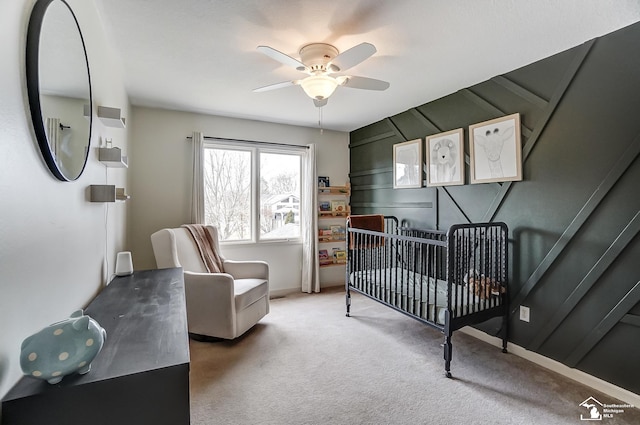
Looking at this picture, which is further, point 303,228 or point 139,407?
point 303,228

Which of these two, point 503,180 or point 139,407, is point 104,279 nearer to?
point 139,407

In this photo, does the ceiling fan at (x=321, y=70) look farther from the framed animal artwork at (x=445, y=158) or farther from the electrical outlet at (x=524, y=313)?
the electrical outlet at (x=524, y=313)

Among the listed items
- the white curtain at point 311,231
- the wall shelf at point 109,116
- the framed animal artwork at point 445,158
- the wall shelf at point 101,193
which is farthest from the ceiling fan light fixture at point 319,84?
the white curtain at point 311,231

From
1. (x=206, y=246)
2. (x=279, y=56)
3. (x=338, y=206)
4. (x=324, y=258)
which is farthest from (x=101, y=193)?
(x=338, y=206)

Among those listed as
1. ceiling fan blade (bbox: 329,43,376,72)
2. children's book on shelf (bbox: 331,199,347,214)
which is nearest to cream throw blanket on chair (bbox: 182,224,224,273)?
children's book on shelf (bbox: 331,199,347,214)

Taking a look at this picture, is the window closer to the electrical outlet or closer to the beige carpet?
the beige carpet

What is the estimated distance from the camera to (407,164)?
355 centimetres

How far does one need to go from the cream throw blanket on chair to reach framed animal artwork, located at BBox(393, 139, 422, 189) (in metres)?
2.25

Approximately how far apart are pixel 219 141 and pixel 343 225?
82.1 inches

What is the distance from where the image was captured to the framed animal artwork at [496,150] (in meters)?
2.43

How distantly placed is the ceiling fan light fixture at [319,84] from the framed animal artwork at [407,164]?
164cm

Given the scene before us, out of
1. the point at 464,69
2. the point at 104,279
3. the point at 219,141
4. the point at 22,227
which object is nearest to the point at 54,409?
the point at 22,227

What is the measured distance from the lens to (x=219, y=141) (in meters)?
3.73

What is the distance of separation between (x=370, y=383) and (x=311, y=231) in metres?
2.34
